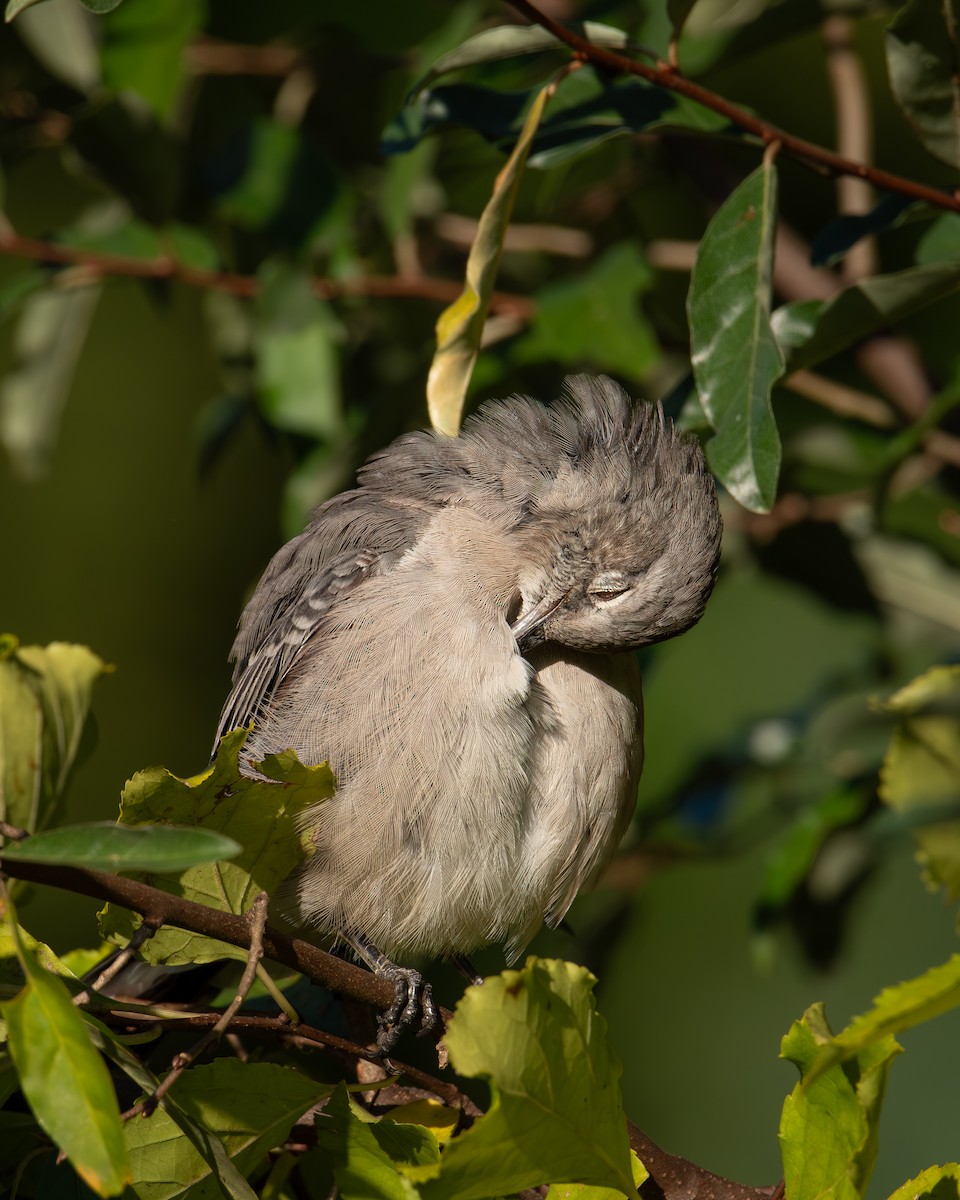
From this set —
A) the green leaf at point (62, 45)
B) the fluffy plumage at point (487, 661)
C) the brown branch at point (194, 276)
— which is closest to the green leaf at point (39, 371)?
the brown branch at point (194, 276)

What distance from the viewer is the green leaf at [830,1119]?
1694mm

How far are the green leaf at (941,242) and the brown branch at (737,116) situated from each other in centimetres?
6

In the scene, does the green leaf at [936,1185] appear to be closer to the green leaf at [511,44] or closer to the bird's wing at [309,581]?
the bird's wing at [309,581]

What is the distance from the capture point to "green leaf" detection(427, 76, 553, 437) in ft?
7.75

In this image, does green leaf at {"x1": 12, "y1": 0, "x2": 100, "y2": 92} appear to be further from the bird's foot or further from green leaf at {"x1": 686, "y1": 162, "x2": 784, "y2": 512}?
the bird's foot

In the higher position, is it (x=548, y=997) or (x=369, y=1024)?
(x=548, y=997)

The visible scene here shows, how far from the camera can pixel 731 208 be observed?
2518mm

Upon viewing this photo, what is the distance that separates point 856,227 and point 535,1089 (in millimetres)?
1874

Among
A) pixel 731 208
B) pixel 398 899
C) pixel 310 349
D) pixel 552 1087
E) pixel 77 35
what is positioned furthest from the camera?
pixel 77 35

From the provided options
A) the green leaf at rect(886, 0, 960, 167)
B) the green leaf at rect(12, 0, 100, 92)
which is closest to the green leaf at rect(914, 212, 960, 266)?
the green leaf at rect(886, 0, 960, 167)

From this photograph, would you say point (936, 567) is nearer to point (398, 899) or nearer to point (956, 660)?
point (956, 660)

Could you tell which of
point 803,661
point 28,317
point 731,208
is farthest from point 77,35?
point 803,661

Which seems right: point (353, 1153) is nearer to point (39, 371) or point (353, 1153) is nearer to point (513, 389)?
point (513, 389)

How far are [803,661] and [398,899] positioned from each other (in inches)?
105
